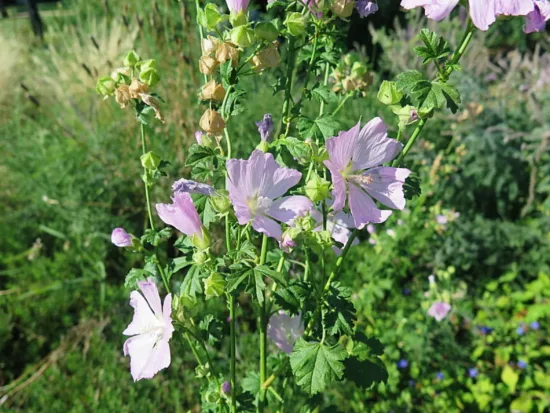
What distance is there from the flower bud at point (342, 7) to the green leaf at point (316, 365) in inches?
18.6

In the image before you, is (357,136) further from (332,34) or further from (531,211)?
(531,211)

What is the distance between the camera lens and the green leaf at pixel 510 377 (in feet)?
6.07

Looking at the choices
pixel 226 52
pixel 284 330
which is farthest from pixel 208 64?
pixel 284 330

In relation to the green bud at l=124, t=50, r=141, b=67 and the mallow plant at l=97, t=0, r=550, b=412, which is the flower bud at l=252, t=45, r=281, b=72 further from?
the green bud at l=124, t=50, r=141, b=67

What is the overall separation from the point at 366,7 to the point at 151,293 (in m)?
0.53

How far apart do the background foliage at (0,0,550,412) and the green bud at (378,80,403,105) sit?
100 centimetres

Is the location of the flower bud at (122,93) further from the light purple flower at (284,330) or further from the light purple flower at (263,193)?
the light purple flower at (284,330)

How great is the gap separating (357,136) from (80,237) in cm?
211

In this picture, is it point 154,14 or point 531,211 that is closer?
point 154,14

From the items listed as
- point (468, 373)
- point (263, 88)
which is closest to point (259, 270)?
point (468, 373)

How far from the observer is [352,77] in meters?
0.93

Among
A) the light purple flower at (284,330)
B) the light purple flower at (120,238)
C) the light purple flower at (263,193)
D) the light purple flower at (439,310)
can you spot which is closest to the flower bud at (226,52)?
the light purple flower at (263,193)

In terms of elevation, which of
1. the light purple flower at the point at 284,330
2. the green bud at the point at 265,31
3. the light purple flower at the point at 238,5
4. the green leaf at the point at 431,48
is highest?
the light purple flower at the point at 238,5

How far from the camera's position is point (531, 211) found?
2.74 m
